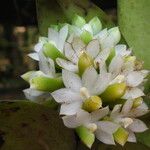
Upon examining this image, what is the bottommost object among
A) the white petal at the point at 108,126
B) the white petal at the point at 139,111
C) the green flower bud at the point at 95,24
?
the white petal at the point at 108,126

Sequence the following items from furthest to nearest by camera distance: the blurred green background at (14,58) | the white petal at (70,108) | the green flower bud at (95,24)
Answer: the blurred green background at (14,58) < the green flower bud at (95,24) < the white petal at (70,108)

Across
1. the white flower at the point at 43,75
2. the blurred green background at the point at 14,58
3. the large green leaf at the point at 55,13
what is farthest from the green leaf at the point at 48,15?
the blurred green background at the point at 14,58

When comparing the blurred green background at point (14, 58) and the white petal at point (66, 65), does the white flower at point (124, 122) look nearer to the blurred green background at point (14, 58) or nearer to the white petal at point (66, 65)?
the white petal at point (66, 65)

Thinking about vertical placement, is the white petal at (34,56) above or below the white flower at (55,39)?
below

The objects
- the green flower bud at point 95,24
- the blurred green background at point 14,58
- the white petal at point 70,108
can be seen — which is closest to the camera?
the white petal at point 70,108

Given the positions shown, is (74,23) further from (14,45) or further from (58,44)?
(14,45)

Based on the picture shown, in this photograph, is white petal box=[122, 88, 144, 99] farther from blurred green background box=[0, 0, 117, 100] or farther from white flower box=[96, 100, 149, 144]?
blurred green background box=[0, 0, 117, 100]

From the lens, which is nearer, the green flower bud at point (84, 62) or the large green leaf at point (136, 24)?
the green flower bud at point (84, 62)
